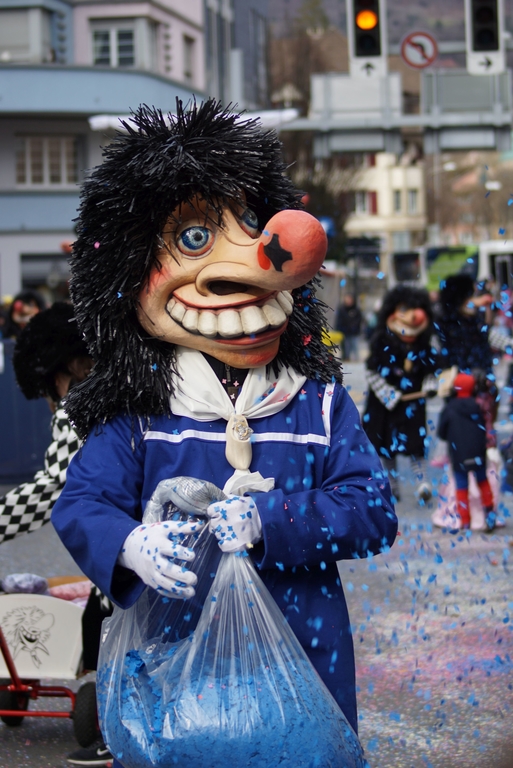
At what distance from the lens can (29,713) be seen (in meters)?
3.99

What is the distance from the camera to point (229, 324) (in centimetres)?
251

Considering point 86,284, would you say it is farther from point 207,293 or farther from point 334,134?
point 334,134

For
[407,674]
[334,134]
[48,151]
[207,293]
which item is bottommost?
[407,674]

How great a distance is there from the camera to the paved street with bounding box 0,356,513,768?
4012 mm

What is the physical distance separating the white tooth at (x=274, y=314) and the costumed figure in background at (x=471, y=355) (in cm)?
511

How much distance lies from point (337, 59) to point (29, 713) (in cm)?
3625

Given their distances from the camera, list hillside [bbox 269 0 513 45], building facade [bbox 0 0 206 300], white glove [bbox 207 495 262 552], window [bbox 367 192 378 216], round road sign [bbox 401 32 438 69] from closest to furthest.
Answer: white glove [bbox 207 495 262 552] < round road sign [bbox 401 32 438 69] < hillside [bbox 269 0 513 45] < building facade [bbox 0 0 206 300] < window [bbox 367 192 378 216]

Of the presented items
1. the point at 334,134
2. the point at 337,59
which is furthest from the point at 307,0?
the point at 334,134

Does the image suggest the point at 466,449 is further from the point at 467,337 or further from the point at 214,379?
the point at 214,379

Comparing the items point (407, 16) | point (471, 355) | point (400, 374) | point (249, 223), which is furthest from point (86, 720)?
point (407, 16)

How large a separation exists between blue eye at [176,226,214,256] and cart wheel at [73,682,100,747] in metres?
2.02

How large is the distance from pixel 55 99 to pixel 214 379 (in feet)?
81.1

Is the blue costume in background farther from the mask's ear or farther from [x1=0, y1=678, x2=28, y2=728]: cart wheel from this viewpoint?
[x1=0, y1=678, x2=28, y2=728]: cart wheel

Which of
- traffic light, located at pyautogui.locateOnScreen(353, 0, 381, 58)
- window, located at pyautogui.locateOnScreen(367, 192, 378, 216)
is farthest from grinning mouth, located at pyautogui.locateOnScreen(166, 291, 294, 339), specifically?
window, located at pyautogui.locateOnScreen(367, 192, 378, 216)
